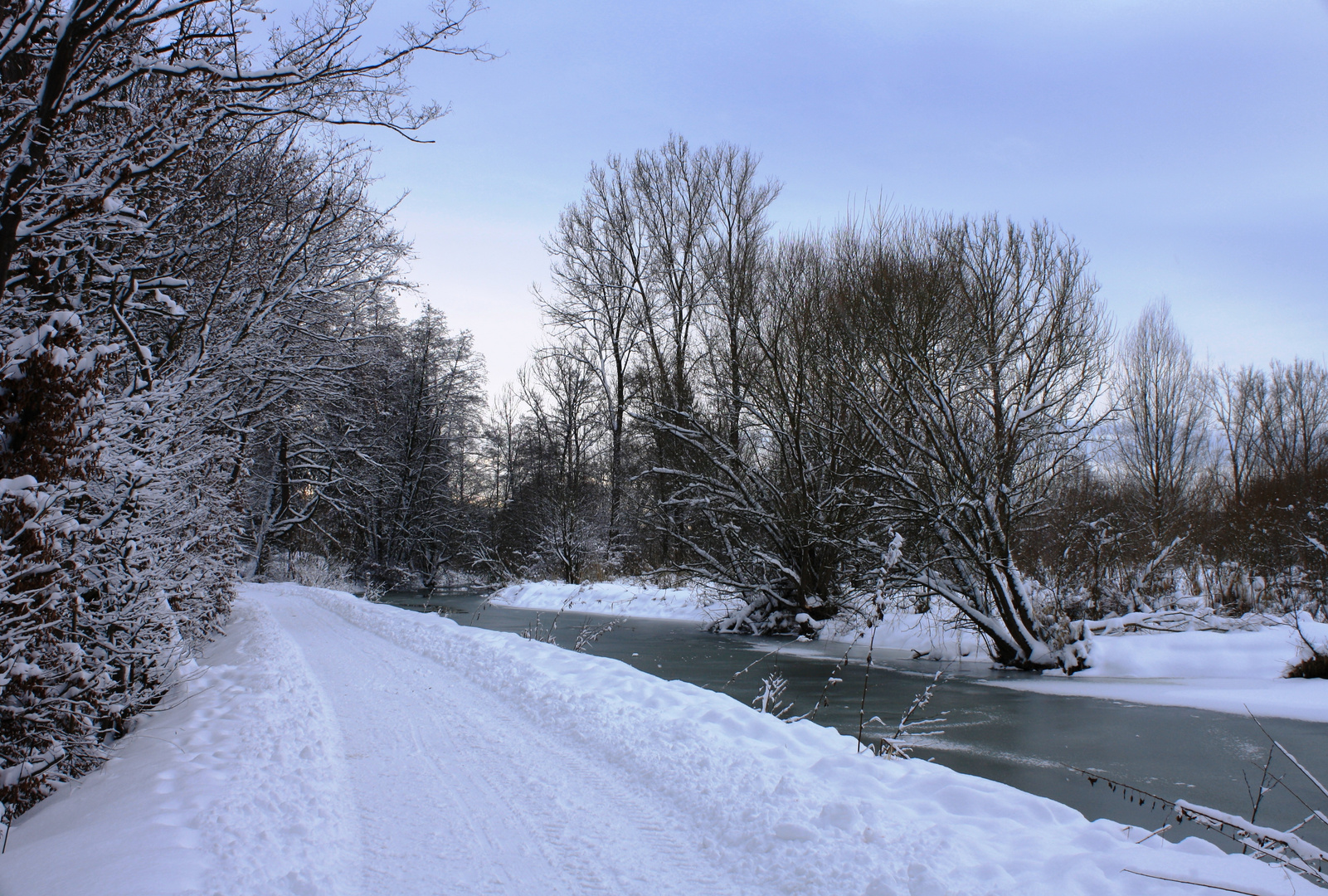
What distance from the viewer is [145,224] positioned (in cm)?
512

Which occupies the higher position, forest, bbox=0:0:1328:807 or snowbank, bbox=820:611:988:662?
forest, bbox=0:0:1328:807

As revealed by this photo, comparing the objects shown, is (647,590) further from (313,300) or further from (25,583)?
(25,583)

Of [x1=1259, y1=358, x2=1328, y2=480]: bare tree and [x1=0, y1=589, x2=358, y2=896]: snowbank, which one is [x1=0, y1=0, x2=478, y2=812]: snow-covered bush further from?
[x1=1259, y1=358, x2=1328, y2=480]: bare tree

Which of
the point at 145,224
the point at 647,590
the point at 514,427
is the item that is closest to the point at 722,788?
the point at 145,224

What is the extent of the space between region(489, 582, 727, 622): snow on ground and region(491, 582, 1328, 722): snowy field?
245 inches

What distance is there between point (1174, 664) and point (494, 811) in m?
11.8

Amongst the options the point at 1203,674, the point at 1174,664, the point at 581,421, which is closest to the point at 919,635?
the point at 1174,664

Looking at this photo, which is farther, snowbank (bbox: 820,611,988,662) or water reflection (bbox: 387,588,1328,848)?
snowbank (bbox: 820,611,988,662)

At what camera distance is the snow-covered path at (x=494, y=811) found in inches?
129

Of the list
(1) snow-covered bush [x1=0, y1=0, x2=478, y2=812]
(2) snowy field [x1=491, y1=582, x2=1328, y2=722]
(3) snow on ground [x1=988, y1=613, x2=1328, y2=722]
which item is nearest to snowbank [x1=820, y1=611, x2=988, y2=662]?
(2) snowy field [x1=491, y1=582, x2=1328, y2=722]

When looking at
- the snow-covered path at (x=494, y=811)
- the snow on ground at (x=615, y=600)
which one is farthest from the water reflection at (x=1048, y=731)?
the snow on ground at (x=615, y=600)

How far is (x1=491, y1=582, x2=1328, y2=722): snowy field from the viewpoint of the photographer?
9.17 metres

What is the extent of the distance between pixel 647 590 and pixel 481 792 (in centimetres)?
2014

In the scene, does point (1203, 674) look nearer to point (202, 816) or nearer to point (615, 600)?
point (202, 816)
